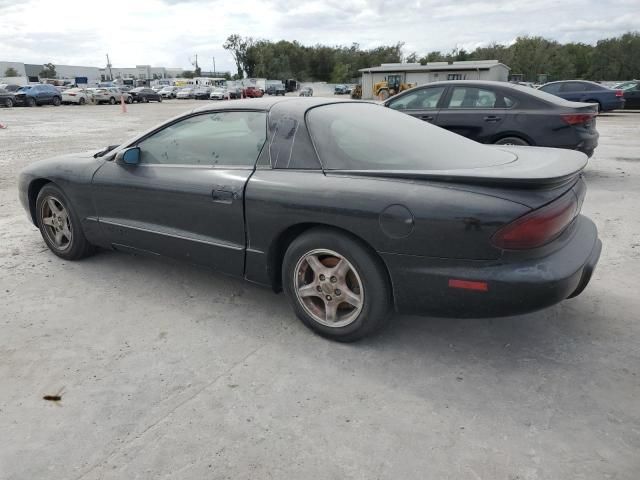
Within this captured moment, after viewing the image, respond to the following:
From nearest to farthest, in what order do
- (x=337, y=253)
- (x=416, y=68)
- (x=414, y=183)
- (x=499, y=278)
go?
(x=499, y=278)
(x=414, y=183)
(x=337, y=253)
(x=416, y=68)

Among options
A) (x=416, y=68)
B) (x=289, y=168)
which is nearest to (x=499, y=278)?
(x=289, y=168)

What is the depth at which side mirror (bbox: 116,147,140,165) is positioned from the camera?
3.58 m

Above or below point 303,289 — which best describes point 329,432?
below

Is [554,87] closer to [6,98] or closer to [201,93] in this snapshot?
[6,98]

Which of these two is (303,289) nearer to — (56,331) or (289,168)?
(289,168)

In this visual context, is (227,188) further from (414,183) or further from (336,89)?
(336,89)

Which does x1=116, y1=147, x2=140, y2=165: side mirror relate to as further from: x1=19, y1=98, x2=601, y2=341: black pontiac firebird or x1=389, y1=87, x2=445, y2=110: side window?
x1=389, y1=87, x2=445, y2=110: side window

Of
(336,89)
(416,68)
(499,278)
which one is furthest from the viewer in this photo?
(336,89)

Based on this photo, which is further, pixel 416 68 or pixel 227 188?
pixel 416 68

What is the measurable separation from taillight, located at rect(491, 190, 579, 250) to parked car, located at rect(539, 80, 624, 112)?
1759 cm

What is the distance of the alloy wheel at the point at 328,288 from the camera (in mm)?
2818

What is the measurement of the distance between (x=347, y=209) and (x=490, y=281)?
0.81 metres

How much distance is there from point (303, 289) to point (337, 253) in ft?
1.20

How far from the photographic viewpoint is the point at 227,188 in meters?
3.13
